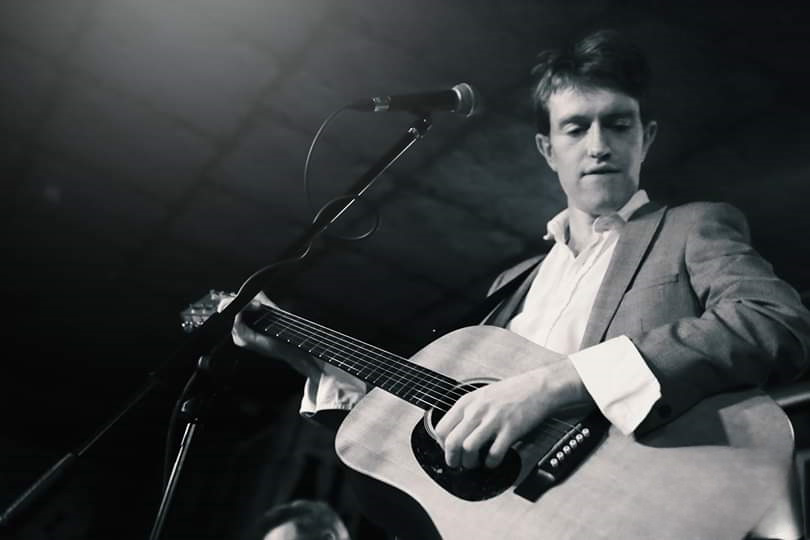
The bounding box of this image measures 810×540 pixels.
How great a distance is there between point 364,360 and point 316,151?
9.37 ft

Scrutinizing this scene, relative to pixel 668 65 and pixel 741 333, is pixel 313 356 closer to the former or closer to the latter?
pixel 741 333

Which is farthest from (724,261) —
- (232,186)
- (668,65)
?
(232,186)

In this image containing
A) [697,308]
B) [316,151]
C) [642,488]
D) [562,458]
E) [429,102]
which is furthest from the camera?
[316,151]

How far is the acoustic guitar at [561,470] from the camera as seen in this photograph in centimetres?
121

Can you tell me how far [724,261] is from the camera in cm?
167

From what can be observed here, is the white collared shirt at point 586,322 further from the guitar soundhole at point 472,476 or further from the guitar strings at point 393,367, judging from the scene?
the guitar soundhole at point 472,476

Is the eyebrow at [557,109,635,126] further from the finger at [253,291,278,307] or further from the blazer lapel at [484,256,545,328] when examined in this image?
the finger at [253,291,278,307]

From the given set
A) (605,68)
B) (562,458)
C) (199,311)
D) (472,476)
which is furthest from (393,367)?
(605,68)

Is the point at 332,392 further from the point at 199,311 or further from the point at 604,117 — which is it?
the point at 604,117

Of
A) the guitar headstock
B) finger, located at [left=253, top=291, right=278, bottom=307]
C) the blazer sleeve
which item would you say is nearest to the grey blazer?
the blazer sleeve

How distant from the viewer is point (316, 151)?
4527mm

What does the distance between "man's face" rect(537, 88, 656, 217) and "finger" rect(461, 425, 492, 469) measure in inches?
41.9

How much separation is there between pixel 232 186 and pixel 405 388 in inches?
140

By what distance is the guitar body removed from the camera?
1.20m
